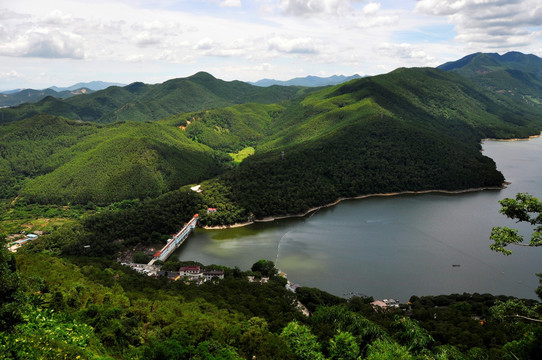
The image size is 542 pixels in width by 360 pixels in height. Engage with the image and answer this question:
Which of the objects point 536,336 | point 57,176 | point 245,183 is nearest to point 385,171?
point 245,183

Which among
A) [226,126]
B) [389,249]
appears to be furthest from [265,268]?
[226,126]

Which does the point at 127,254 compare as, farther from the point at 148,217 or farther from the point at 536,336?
the point at 536,336

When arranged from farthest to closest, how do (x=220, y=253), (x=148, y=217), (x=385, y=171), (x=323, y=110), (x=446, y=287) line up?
(x=323, y=110)
(x=385, y=171)
(x=148, y=217)
(x=220, y=253)
(x=446, y=287)

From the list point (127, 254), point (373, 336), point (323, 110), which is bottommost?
point (127, 254)

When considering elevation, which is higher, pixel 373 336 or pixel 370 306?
pixel 373 336

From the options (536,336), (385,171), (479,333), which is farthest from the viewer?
(385,171)

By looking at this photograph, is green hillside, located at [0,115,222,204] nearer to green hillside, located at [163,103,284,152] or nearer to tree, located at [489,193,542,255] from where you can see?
green hillside, located at [163,103,284,152]

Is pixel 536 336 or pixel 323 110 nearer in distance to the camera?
pixel 536 336
